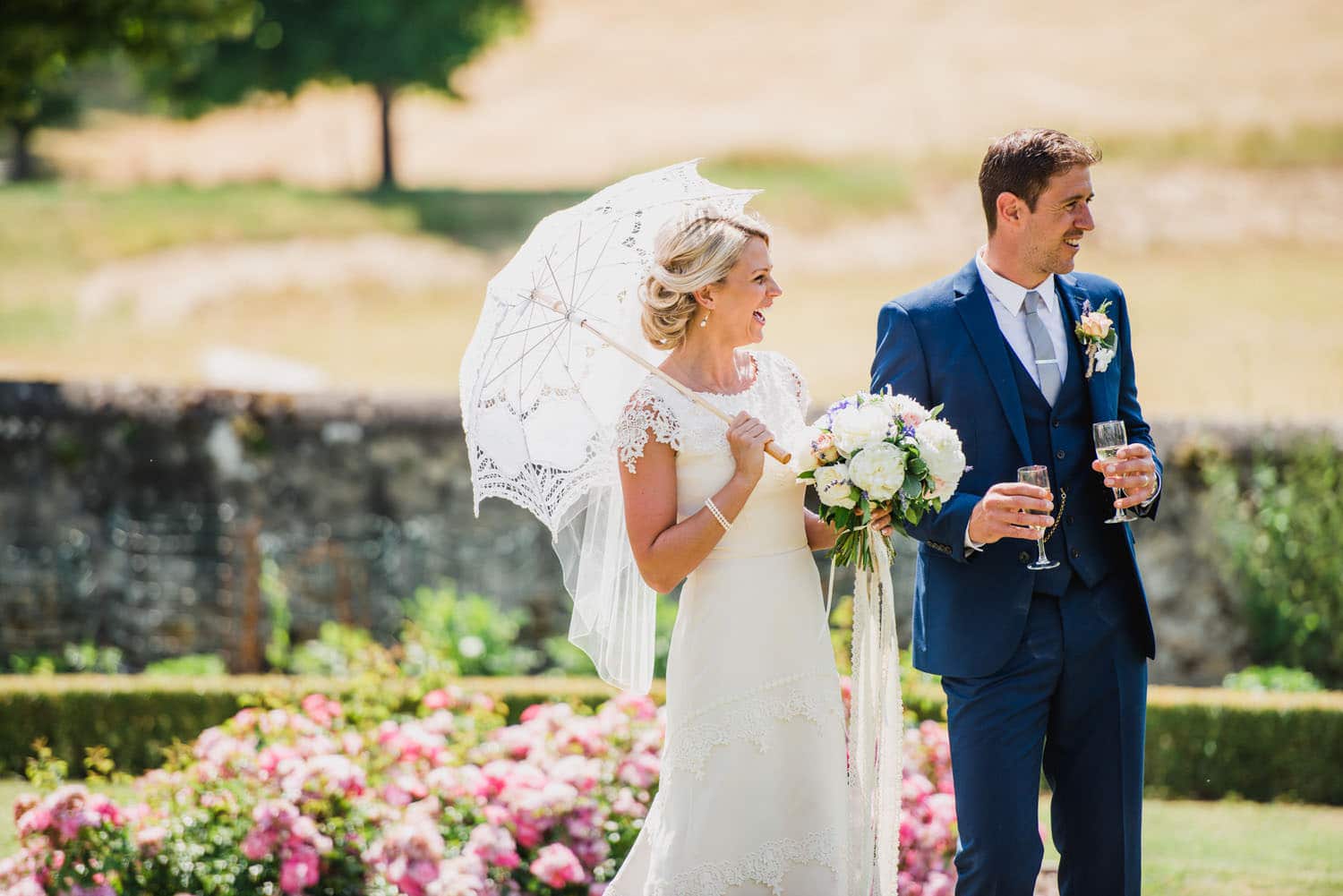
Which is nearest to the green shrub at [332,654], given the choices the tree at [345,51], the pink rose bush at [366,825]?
the pink rose bush at [366,825]

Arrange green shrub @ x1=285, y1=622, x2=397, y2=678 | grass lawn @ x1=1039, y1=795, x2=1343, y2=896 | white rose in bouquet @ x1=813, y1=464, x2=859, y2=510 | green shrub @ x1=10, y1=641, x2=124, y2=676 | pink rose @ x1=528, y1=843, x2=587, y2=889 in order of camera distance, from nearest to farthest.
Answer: white rose in bouquet @ x1=813, y1=464, x2=859, y2=510 < pink rose @ x1=528, y1=843, x2=587, y2=889 < grass lawn @ x1=1039, y1=795, x2=1343, y2=896 < green shrub @ x1=285, y1=622, x2=397, y2=678 < green shrub @ x1=10, y1=641, x2=124, y2=676

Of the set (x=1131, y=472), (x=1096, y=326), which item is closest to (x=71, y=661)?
(x=1096, y=326)

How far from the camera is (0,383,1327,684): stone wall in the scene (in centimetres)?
1016

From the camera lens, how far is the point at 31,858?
5.29 meters

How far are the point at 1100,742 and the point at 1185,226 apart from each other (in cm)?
1911

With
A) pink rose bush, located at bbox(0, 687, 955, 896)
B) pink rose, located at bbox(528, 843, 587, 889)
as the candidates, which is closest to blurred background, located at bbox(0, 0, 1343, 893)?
pink rose bush, located at bbox(0, 687, 955, 896)

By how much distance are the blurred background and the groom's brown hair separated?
4062mm

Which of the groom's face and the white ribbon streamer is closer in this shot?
the groom's face

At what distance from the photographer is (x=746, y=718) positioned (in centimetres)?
439

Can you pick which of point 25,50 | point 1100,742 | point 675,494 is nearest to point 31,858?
point 675,494

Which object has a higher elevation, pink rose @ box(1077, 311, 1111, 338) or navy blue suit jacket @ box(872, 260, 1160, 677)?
pink rose @ box(1077, 311, 1111, 338)

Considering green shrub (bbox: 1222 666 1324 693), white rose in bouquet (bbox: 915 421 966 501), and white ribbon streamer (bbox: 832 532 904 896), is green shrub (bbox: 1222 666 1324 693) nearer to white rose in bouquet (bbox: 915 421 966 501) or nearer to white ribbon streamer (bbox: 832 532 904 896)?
white ribbon streamer (bbox: 832 532 904 896)

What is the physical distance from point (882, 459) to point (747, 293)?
0.70 m

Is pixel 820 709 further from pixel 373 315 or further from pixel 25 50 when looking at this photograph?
pixel 373 315
